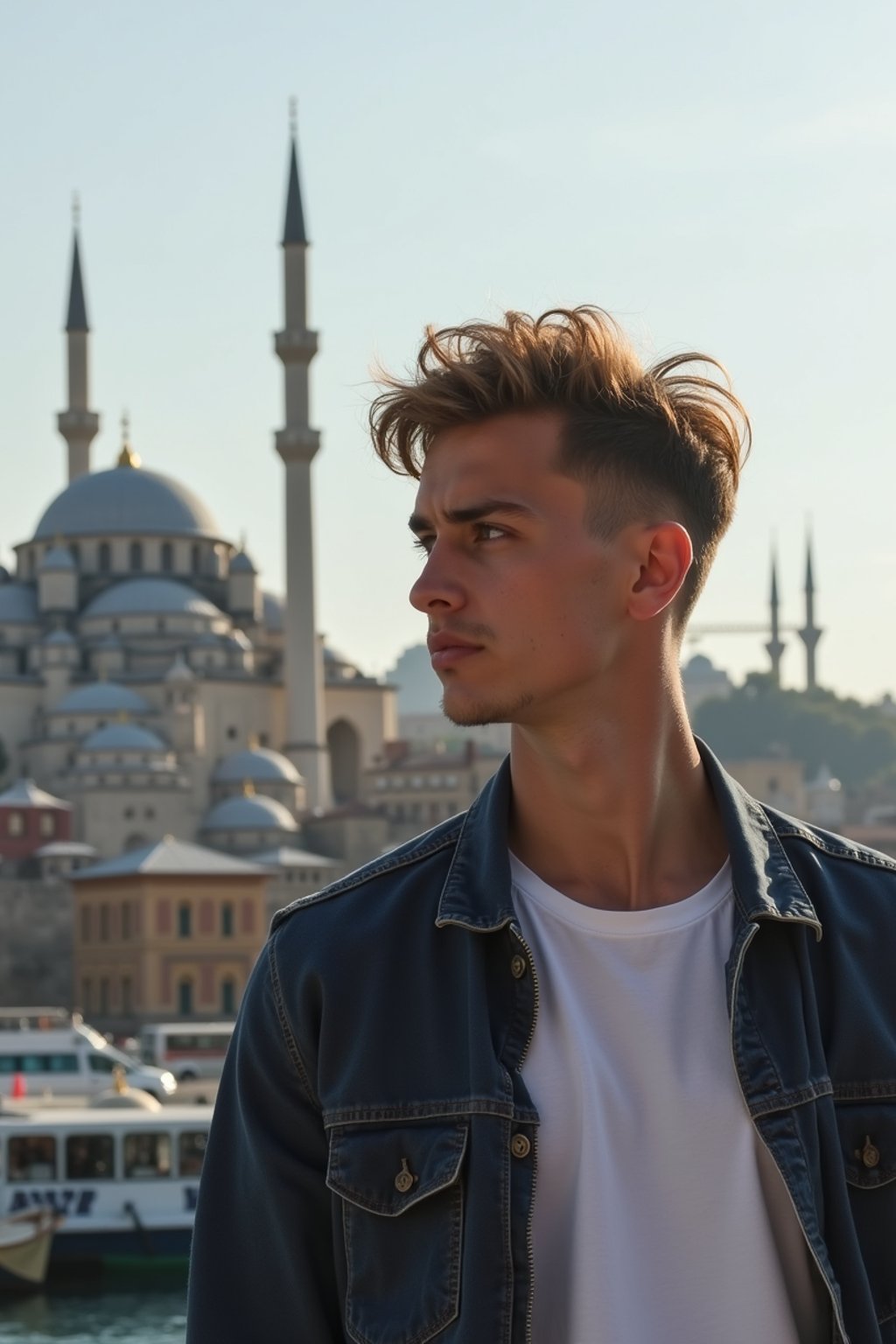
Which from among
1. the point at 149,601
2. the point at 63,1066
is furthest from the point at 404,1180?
the point at 149,601

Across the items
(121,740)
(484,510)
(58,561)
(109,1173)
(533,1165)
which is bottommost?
(109,1173)

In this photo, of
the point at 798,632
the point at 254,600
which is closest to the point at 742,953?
the point at 254,600

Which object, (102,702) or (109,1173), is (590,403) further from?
(102,702)

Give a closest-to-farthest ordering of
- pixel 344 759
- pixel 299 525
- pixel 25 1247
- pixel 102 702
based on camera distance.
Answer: pixel 25 1247, pixel 299 525, pixel 102 702, pixel 344 759

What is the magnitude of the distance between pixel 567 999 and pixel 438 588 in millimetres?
325

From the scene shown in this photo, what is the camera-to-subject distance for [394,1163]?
1.83 meters

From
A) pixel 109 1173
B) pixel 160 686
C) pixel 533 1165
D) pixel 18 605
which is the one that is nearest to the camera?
pixel 533 1165

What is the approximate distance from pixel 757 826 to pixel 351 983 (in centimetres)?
37

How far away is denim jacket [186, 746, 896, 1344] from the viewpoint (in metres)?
1.81

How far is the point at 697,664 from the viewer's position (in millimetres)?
127938

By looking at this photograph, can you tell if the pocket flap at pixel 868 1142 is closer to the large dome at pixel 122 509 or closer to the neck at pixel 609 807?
the neck at pixel 609 807

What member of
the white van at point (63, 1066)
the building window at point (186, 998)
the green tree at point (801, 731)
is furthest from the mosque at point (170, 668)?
the green tree at point (801, 731)

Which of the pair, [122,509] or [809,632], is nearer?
[122,509]

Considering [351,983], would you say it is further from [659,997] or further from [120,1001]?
[120,1001]
